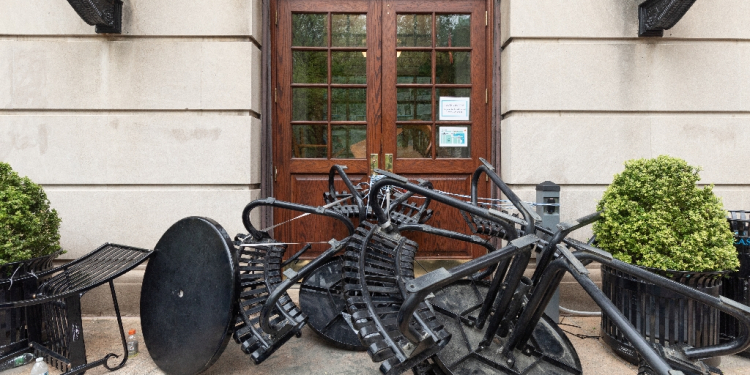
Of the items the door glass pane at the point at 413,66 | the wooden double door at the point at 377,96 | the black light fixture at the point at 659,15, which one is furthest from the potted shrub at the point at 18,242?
the black light fixture at the point at 659,15

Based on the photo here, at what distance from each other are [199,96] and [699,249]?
4.58 metres

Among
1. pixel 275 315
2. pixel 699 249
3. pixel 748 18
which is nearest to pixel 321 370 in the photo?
pixel 275 315

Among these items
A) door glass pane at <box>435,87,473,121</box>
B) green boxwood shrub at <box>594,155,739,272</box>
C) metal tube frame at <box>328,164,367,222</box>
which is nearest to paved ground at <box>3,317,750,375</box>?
green boxwood shrub at <box>594,155,739,272</box>

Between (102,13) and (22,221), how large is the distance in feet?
6.80

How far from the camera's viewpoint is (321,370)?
9.68 feet

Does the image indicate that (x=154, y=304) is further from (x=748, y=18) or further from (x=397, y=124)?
(x=748, y=18)

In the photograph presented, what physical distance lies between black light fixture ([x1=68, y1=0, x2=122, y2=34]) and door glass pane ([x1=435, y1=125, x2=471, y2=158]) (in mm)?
3512

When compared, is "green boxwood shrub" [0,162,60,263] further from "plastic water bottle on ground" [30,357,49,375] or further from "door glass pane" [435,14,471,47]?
"door glass pane" [435,14,471,47]

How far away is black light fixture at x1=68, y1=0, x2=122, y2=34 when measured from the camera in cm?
367

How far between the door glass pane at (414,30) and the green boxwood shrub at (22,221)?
3750mm

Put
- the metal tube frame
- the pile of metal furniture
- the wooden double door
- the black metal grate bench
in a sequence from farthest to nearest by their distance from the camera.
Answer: the wooden double door < the metal tube frame < the black metal grate bench < the pile of metal furniture

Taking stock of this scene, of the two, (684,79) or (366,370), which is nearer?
(366,370)

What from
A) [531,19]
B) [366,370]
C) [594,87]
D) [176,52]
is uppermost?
[531,19]

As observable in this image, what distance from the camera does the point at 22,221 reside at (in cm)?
311
